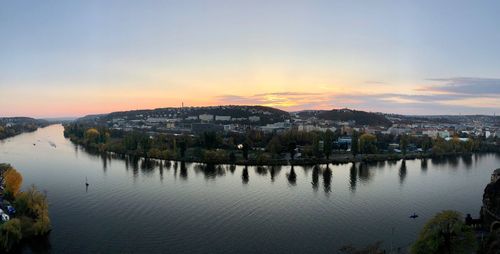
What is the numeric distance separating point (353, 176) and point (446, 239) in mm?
8398

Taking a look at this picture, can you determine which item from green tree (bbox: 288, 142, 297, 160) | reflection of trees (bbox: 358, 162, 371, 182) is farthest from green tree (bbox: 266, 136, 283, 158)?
reflection of trees (bbox: 358, 162, 371, 182)

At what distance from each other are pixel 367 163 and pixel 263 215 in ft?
31.7

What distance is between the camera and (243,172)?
Answer: 15.0 metres

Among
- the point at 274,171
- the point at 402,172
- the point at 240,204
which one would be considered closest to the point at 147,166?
the point at 274,171

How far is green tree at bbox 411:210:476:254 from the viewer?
574 cm

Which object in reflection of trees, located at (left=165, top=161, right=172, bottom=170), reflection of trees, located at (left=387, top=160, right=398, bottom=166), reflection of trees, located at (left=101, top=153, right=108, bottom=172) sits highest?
reflection of trees, located at (left=101, top=153, right=108, bottom=172)

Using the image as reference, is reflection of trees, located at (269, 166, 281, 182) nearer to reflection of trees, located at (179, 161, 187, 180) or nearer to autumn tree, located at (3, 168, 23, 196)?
reflection of trees, located at (179, 161, 187, 180)

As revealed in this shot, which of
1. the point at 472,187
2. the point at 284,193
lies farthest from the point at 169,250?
the point at 472,187

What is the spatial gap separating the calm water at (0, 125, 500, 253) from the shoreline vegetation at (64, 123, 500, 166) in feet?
4.39

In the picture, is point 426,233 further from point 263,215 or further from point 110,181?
point 110,181

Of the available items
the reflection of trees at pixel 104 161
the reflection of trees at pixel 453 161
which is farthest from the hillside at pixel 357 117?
the reflection of trees at pixel 104 161

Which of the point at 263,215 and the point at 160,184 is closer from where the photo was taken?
the point at 263,215

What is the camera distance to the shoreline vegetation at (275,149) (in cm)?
1748

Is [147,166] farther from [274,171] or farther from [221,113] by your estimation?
[221,113]
